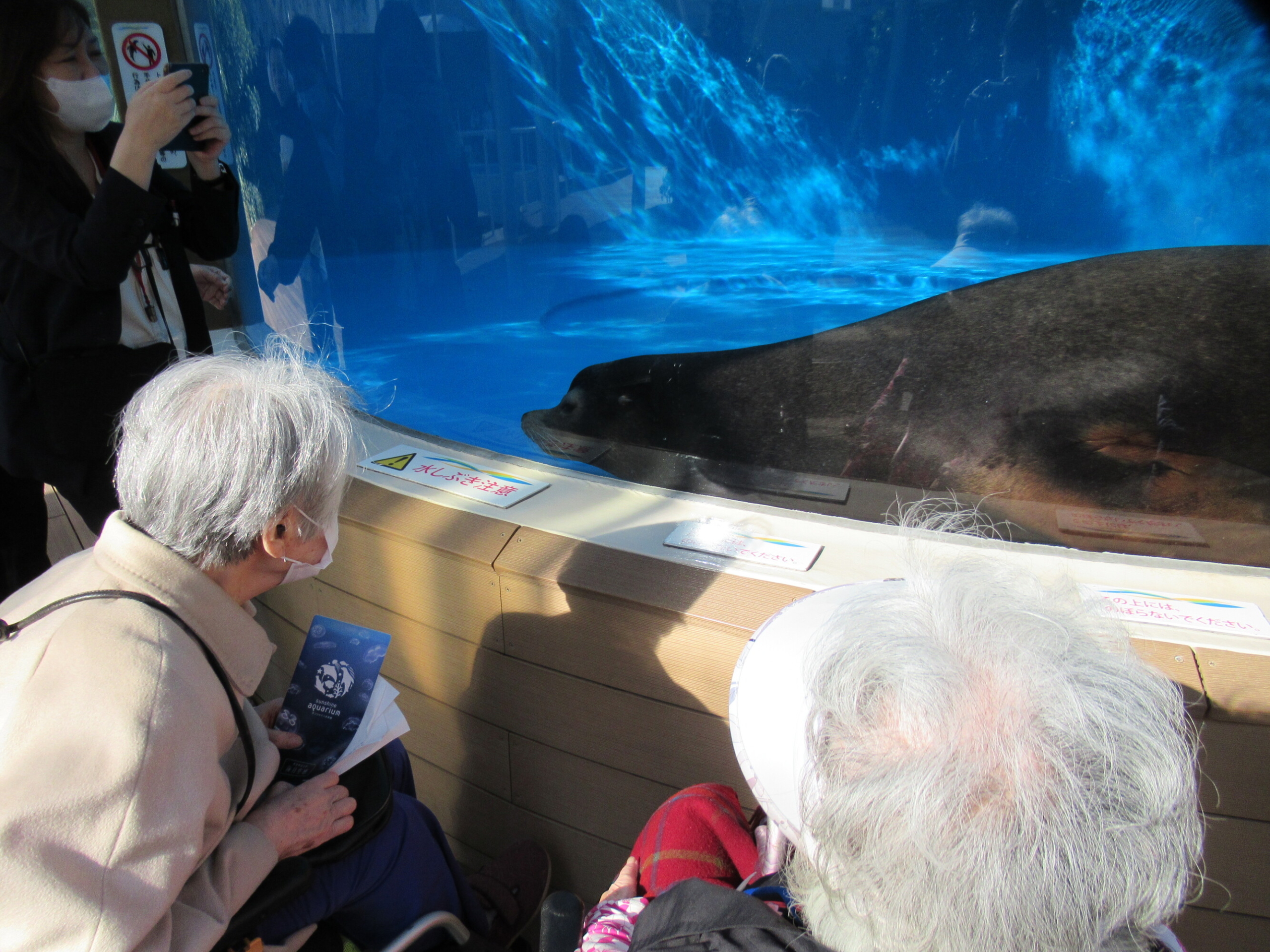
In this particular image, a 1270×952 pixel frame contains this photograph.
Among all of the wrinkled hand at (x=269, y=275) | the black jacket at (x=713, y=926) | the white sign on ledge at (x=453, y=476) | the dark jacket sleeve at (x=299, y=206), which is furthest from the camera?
the wrinkled hand at (x=269, y=275)

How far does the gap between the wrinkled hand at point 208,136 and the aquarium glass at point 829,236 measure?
47cm

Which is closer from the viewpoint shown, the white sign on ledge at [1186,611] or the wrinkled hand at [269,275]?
the white sign on ledge at [1186,611]

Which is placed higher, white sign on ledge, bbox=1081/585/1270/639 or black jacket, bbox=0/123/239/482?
black jacket, bbox=0/123/239/482

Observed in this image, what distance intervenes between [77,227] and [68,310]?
21cm

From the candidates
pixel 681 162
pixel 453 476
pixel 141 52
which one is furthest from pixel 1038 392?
pixel 141 52

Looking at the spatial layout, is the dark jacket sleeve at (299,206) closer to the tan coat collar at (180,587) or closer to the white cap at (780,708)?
the tan coat collar at (180,587)

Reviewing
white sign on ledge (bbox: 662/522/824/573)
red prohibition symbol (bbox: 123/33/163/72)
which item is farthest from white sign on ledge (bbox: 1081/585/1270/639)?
red prohibition symbol (bbox: 123/33/163/72)

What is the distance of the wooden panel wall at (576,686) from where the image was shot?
132 cm

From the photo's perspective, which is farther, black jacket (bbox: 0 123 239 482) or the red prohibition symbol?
the red prohibition symbol

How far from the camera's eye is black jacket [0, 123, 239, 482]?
1.61m

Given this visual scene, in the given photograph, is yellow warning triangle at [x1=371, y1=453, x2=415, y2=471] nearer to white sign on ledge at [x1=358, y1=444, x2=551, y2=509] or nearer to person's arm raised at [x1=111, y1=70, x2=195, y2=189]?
white sign on ledge at [x1=358, y1=444, x2=551, y2=509]

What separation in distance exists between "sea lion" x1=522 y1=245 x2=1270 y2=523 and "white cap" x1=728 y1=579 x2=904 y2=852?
3.39 feet

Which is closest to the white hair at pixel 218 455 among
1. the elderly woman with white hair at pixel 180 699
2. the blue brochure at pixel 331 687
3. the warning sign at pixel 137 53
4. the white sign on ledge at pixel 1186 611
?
the elderly woman with white hair at pixel 180 699

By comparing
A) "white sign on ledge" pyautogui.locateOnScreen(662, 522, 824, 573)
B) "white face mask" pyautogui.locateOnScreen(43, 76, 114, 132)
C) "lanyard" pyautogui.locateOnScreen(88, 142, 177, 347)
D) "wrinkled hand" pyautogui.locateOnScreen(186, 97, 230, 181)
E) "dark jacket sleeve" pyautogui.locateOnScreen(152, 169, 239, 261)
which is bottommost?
"white sign on ledge" pyautogui.locateOnScreen(662, 522, 824, 573)
